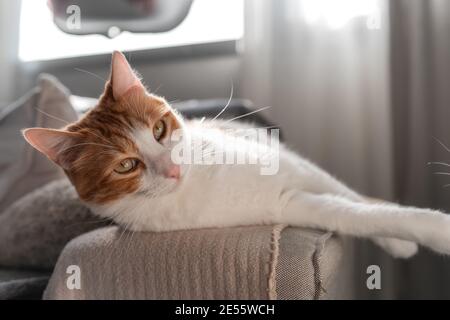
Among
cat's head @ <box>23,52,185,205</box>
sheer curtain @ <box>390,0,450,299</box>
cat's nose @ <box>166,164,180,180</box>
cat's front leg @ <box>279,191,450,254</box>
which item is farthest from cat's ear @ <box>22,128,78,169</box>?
sheer curtain @ <box>390,0,450,299</box>

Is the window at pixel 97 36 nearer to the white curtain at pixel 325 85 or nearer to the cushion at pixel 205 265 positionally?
the cushion at pixel 205 265

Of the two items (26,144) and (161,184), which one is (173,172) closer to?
(161,184)

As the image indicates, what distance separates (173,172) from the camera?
85 cm

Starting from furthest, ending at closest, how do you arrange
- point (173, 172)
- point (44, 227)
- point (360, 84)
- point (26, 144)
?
1. point (360, 84)
2. point (26, 144)
3. point (44, 227)
4. point (173, 172)

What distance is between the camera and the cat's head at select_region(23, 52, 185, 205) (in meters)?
0.85

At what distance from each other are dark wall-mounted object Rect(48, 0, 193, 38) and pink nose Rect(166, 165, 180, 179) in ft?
1.02

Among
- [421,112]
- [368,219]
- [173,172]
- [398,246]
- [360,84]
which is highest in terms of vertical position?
[360,84]

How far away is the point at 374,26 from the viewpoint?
1.59 m

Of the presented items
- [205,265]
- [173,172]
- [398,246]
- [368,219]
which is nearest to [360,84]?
[398,246]

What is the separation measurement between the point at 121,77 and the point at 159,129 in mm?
135

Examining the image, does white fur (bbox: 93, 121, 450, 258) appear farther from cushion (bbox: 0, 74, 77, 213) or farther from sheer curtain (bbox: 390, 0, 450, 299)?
cushion (bbox: 0, 74, 77, 213)
